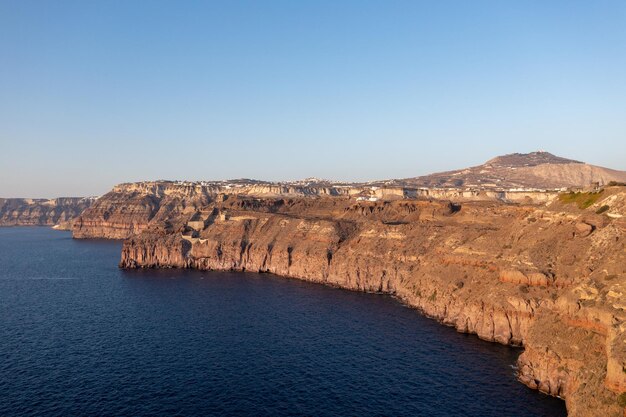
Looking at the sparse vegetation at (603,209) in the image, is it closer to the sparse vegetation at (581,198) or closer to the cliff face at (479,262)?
the cliff face at (479,262)

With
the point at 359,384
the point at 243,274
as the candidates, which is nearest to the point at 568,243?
the point at 359,384

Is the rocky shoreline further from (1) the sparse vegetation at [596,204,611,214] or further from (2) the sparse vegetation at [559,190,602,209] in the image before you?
(2) the sparse vegetation at [559,190,602,209]

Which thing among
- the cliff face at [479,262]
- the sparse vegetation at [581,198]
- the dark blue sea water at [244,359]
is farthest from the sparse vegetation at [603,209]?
the dark blue sea water at [244,359]

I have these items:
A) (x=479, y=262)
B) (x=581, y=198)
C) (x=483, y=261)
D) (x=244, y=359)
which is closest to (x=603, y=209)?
(x=581, y=198)

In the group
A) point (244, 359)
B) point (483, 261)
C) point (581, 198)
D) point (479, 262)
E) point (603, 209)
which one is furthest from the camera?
point (479, 262)

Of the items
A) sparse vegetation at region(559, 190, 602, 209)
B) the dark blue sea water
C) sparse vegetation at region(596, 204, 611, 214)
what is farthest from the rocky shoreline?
the dark blue sea water

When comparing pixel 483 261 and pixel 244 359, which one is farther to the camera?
pixel 483 261

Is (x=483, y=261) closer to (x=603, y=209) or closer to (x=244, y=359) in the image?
(x=603, y=209)
